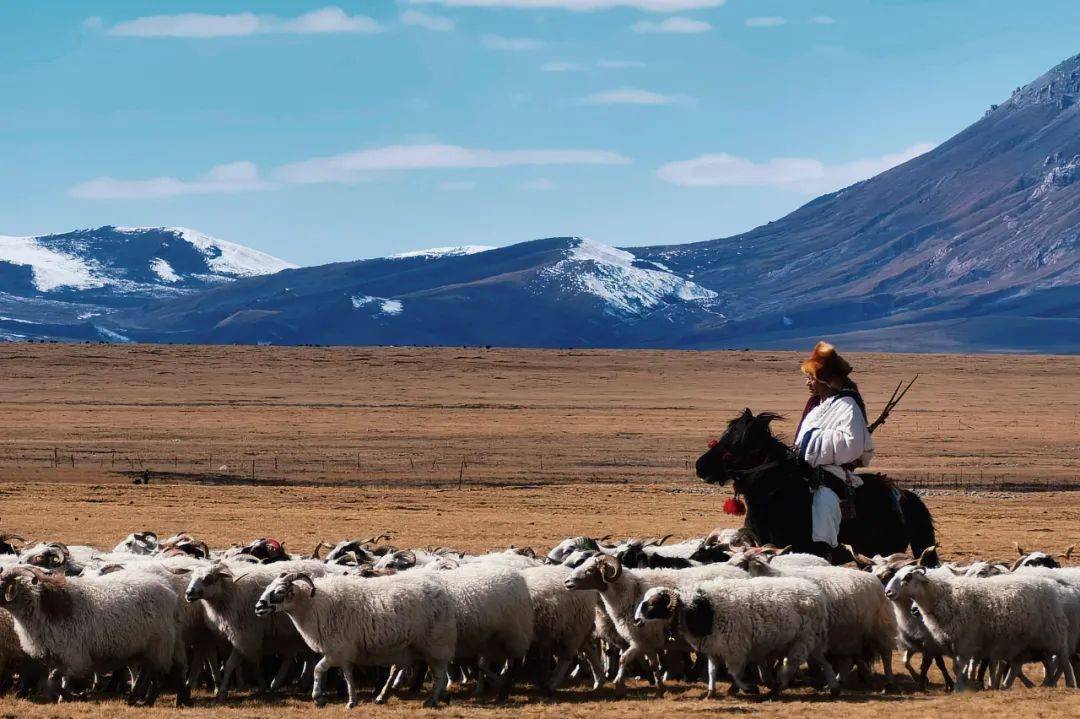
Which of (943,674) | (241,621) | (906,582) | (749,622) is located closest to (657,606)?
(749,622)

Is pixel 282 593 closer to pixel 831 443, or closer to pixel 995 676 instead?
pixel 831 443

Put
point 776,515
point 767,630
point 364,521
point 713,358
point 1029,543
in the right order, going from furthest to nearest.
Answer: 1. point 713,358
2. point 364,521
3. point 1029,543
4. point 776,515
5. point 767,630

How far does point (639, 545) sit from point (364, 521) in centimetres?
1459

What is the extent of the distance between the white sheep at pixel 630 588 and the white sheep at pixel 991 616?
1.81 metres

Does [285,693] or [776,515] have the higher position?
[776,515]

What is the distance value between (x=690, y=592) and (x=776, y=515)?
9.04 feet

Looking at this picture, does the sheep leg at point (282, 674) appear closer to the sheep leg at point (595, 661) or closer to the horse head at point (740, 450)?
the sheep leg at point (595, 661)

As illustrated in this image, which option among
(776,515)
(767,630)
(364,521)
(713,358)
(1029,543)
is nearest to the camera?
Result: (767,630)

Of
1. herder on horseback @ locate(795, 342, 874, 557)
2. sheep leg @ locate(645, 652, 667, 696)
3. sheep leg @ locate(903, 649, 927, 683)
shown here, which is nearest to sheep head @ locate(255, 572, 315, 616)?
sheep leg @ locate(645, 652, 667, 696)

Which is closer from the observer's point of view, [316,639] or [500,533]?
[316,639]

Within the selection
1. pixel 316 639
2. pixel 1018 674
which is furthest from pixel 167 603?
pixel 1018 674

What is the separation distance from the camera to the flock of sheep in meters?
13.1

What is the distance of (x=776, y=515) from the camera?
16.0 metres

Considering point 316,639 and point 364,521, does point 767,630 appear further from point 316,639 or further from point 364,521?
point 364,521
